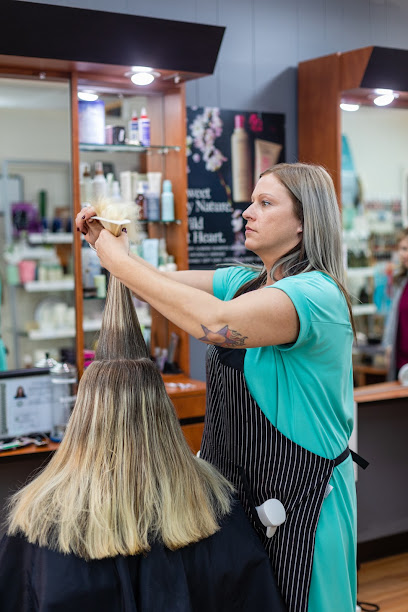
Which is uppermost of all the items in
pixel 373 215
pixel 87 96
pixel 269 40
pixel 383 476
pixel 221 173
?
pixel 269 40

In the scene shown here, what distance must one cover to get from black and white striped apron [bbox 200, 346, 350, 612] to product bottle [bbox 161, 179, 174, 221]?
168 cm

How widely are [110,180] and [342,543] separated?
2.03 m

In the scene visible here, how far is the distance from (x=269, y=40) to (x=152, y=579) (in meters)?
3.05

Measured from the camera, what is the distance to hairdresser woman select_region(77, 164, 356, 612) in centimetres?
158

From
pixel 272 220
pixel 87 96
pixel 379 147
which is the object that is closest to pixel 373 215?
pixel 379 147

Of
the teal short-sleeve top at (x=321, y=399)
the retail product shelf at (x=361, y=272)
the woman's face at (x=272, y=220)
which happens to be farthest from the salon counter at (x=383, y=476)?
the woman's face at (x=272, y=220)

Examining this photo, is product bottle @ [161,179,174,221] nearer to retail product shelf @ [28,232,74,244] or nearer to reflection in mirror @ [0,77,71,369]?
reflection in mirror @ [0,77,71,369]

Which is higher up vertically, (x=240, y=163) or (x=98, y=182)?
(x=240, y=163)

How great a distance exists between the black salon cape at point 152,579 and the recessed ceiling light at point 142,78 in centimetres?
199

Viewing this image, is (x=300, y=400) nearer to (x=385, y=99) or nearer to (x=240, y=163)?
(x=240, y=163)

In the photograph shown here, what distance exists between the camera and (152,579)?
4.80 ft

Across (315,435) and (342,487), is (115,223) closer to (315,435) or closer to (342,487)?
(315,435)

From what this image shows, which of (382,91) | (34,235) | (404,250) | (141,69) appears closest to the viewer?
(141,69)

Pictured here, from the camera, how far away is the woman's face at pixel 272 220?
1634 mm
